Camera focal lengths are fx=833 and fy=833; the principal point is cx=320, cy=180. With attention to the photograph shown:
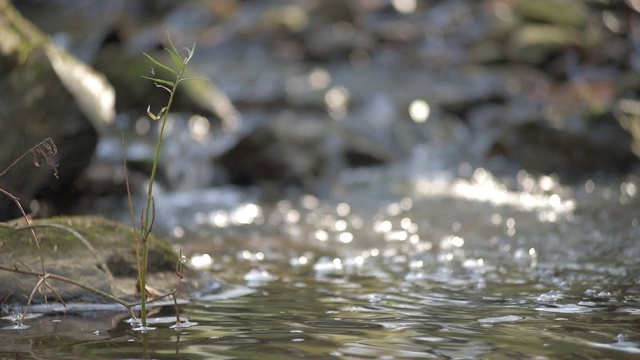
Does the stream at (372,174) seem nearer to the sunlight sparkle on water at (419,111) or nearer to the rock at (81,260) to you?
the sunlight sparkle on water at (419,111)

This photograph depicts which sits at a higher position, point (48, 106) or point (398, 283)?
point (48, 106)

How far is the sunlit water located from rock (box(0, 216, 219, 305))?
0.87 feet

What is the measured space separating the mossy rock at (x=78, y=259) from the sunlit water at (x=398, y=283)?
267mm

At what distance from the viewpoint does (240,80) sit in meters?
17.2

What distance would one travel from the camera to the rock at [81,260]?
3.90m

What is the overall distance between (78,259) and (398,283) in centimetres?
175

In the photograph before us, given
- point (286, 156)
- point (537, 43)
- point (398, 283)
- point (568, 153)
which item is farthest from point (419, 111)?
point (398, 283)

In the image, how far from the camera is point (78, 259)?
4129mm

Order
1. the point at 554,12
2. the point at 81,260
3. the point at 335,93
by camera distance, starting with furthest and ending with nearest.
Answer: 1. the point at 554,12
2. the point at 335,93
3. the point at 81,260

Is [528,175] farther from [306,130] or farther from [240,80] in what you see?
[240,80]

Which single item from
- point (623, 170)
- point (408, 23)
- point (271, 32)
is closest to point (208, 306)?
point (623, 170)

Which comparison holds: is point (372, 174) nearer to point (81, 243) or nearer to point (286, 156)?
point (286, 156)

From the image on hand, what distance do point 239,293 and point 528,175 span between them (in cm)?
793

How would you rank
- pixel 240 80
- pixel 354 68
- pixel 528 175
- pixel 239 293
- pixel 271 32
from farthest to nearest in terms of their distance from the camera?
pixel 271 32 → pixel 354 68 → pixel 240 80 → pixel 528 175 → pixel 239 293
